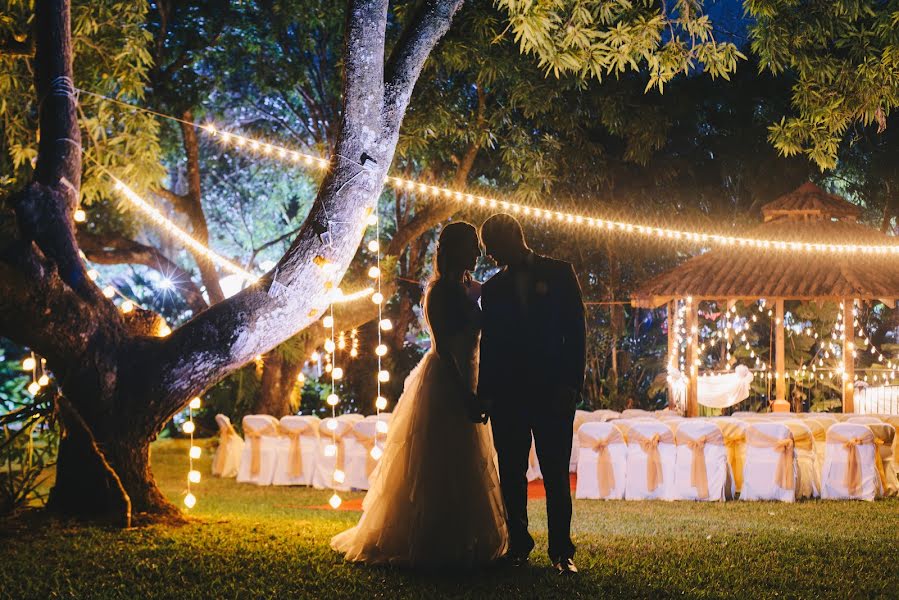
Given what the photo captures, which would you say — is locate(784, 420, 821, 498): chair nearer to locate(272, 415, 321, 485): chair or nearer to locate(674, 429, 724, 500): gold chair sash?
locate(674, 429, 724, 500): gold chair sash

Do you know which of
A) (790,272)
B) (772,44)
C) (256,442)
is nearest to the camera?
(772,44)

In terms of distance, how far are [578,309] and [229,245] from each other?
79.8 feet

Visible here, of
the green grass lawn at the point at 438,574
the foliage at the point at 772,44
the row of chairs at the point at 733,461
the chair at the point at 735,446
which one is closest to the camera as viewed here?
the green grass lawn at the point at 438,574

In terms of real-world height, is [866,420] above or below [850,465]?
above

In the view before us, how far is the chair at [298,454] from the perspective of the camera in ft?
37.2

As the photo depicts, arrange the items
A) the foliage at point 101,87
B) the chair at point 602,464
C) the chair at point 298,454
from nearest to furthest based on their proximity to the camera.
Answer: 1. the foliage at point 101,87
2. the chair at point 602,464
3. the chair at point 298,454

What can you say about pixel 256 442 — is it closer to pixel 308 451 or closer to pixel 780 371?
pixel 308 451

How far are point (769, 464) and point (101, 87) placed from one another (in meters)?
8.08

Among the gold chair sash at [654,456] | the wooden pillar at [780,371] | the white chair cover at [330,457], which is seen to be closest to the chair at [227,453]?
the white chair cover at [330,457]

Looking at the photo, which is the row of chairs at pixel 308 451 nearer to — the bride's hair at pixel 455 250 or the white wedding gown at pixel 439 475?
the white wedding gown at pixel 439 475

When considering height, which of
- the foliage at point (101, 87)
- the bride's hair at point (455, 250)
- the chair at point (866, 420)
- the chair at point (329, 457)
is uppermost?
the foliage at point (101, 87)

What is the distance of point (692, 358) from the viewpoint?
573 inches

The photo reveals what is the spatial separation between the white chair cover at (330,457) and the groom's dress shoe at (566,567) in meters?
6.16

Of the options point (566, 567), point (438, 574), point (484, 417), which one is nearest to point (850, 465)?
point (566, 567)
